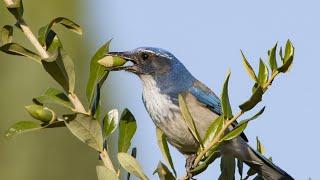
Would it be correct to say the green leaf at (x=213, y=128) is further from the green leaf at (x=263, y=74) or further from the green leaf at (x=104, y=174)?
the green leaf at (x=104, y=174)

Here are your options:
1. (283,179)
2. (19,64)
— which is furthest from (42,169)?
(283,179)

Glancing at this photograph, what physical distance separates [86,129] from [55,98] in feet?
0.72

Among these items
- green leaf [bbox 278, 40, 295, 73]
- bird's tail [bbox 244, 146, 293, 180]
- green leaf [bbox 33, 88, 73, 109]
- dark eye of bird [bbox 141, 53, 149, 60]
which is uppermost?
green leaf [bbox 278, 40, 295, 73]

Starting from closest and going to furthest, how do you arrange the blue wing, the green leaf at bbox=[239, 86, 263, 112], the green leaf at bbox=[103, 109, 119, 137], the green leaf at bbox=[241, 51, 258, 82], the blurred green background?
the green leaf at bbox=[239, 86, 263, 112], the green leaf at bbox=[241, 51, 258, 82], the green leaf at bbox=[103, 109, 119, 137], the blue wing, the blurred green background

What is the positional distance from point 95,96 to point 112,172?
47 cm

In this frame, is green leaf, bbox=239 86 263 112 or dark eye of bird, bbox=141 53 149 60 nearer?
green leaf, bbox=239 86 263 112

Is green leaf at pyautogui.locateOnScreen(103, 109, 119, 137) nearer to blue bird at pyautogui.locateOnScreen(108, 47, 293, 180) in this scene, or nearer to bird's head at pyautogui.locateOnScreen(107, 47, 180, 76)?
blue bird at pyautogui.locateOnScreen(108, 47, 293, 180)

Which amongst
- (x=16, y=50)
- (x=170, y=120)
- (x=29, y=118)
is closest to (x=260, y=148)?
(x=16, y=50)

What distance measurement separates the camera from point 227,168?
4191 millimetres

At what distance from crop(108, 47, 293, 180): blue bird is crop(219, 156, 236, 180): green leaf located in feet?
4.73

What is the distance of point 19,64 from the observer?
11445 millimetres

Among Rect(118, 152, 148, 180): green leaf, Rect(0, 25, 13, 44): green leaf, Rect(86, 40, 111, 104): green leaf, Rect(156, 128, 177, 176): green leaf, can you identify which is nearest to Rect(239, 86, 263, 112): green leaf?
Rect(118, 152, 148, 180): green leaf

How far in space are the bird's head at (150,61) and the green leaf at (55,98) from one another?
8.11 ft

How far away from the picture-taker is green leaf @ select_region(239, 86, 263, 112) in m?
3.40
